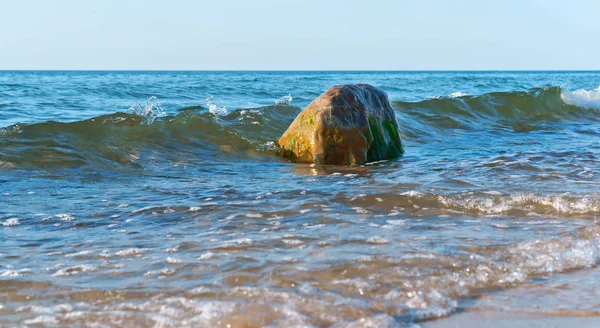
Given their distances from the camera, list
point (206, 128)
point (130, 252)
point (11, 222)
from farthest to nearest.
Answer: point (206, 128)
point (11, 222)
point (130, 252)

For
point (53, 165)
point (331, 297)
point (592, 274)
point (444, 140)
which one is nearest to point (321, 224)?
point (331, 297)

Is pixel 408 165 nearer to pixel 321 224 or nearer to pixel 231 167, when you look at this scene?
pixel 231 167

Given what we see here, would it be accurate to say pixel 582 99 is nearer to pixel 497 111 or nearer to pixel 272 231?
pixel 497 111

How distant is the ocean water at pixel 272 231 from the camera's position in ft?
9.67

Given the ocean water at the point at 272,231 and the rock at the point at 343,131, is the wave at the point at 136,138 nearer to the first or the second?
the ocean water at the point at 272,231

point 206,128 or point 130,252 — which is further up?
point 206,128

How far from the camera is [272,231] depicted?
13.7ft

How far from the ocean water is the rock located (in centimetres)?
28

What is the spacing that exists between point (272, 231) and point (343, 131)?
3103 mm

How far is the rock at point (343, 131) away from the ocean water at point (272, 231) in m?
0.28

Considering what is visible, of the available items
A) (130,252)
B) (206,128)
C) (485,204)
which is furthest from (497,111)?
(130,252)

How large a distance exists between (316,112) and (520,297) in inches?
177

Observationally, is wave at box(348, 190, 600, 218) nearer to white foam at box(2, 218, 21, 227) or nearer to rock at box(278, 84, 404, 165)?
rock at box(278, 84, 404, 165)

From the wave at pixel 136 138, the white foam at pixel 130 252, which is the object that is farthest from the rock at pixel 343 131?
the white foam at pixel 130 252
